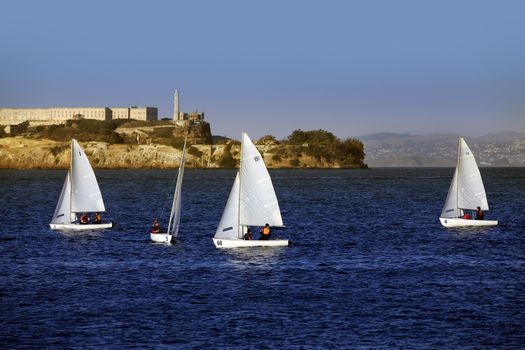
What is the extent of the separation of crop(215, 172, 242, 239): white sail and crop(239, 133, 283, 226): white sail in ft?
1.04

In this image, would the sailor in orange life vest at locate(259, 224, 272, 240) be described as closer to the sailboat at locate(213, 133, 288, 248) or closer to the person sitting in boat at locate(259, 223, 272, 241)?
the person sitting in boat at locate(259, 223, 272, 241)

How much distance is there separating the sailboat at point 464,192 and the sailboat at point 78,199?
1126 inches

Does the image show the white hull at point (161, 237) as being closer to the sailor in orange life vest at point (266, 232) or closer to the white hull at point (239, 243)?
the white hull at point (239, 243)

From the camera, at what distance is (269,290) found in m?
44.3

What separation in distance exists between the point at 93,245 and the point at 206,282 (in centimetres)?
1955

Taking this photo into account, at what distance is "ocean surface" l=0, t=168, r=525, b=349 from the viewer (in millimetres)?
34438

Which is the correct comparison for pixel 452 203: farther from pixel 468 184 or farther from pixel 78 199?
pixel 78 199

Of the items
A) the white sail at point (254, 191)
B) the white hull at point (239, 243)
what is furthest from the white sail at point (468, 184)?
the white sail at point (254, 191)

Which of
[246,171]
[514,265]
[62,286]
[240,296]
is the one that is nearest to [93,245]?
[246,171]

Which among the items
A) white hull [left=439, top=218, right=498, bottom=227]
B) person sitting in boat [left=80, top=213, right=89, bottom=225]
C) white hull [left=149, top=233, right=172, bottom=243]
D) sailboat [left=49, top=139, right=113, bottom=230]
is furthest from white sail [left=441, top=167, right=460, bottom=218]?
person sitting in boat [left=80, top=213, right=89, bottom=225]

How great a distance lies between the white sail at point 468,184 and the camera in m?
77.4

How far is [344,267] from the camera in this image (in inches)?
2079

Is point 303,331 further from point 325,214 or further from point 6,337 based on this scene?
point 325,214

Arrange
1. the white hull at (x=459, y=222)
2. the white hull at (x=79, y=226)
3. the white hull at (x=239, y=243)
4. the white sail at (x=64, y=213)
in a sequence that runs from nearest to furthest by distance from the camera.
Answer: the white hull at (x=239, y=243), the white hull at (x=79, y=226), the white sail at (x=64, y=213), the white hull at (x=459, y=222)
